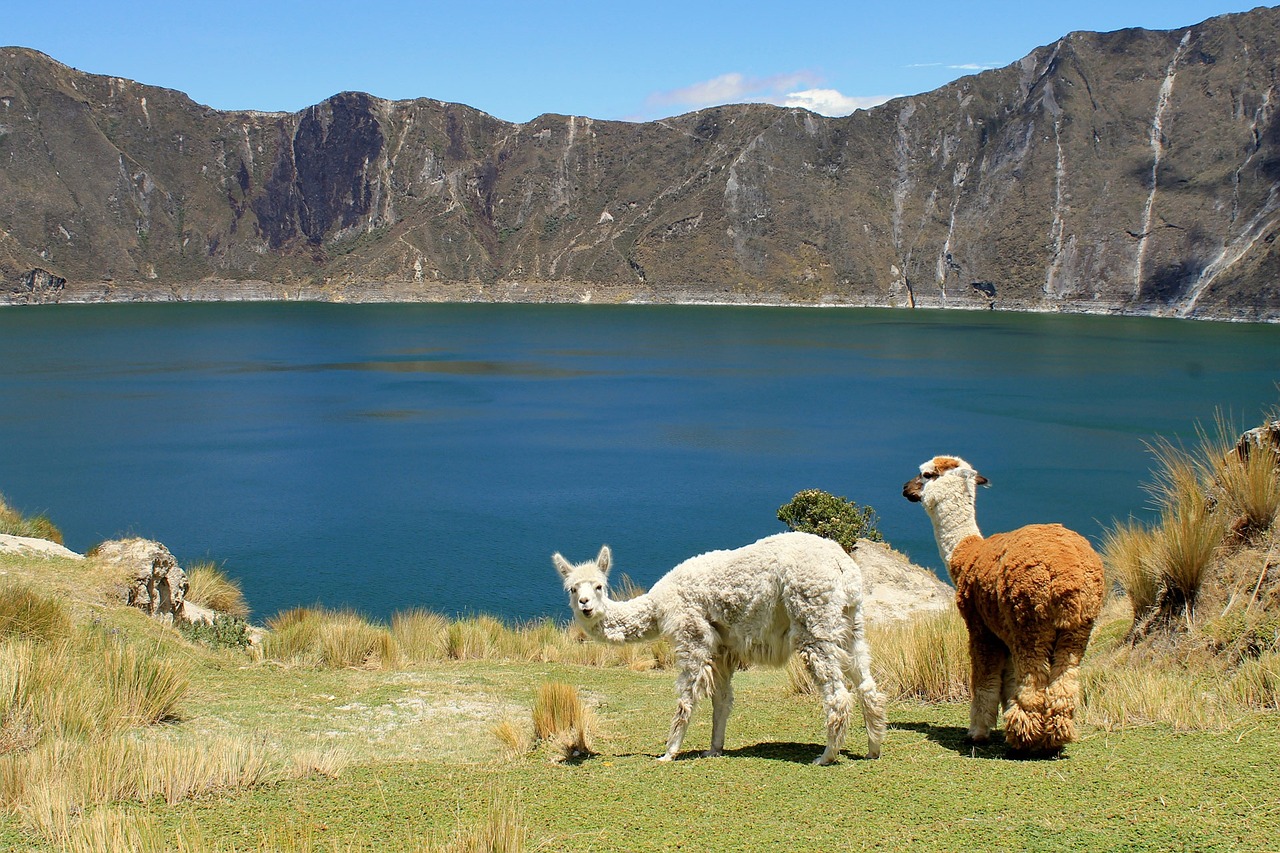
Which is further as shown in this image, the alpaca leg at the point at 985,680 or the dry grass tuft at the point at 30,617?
the dry grass tuft at the point at 30,617

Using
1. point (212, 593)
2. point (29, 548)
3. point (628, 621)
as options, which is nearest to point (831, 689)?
point (628, 621)

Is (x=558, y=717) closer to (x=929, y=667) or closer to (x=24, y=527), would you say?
(x=929, y=667)

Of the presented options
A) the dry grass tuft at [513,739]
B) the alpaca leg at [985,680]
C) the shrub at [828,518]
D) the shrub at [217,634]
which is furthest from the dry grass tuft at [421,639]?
the shrub at [828,518]

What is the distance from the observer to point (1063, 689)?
499 centimetres

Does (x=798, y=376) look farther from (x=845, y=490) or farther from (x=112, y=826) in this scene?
(x=112, y=826)

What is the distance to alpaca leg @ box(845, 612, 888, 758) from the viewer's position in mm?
5402

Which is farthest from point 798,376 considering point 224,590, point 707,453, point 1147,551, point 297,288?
point 297,288

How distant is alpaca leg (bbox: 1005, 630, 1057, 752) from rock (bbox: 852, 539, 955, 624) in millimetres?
8441

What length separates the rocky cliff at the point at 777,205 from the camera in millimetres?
132250

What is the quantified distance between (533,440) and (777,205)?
124 m

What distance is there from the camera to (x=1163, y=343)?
84312 mm

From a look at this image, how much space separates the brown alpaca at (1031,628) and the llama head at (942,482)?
703mm

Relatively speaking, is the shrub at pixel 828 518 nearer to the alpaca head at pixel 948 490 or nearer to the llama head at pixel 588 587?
the alpaca head at pixel 948 490

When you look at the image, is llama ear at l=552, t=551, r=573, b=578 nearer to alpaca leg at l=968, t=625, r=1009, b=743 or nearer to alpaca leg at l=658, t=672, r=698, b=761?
alpaca leg at l=658, t=672, r=698, b=761
